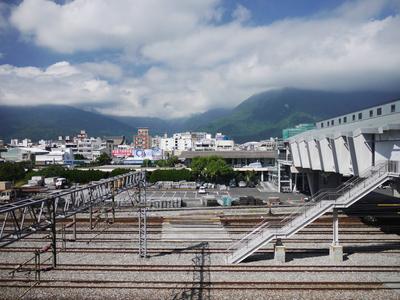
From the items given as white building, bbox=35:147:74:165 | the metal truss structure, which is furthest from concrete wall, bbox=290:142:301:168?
white building, bbox=35:147:74:165

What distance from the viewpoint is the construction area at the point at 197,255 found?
11.4 meters

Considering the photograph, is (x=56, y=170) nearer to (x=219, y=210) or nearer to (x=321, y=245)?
(x=219, y=210)

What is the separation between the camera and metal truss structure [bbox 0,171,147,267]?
873 centimetres

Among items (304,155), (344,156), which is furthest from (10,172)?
(344,156)

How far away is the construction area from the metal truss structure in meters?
0.04

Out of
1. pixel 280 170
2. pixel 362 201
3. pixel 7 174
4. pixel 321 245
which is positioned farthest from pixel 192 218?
pixel 7 174

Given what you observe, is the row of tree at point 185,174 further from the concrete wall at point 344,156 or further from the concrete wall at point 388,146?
the concrete wall at point 388,146

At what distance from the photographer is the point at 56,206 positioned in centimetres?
1205

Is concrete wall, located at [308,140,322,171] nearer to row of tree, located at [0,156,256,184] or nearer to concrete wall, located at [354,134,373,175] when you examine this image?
concrete wall, located at [354,134,373,175]

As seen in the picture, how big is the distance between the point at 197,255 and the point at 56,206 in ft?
22.5

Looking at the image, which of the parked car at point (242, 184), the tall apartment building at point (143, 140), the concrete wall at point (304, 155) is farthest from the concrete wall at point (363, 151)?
the tall apartment building at point (143, 140)

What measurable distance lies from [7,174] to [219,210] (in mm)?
43447

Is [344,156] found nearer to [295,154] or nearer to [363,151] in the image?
[363,151]

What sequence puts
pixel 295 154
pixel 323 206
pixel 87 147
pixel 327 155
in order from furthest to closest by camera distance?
pixel 87 147, pixel 295 154, pixel 327 155, pixel 323 206
